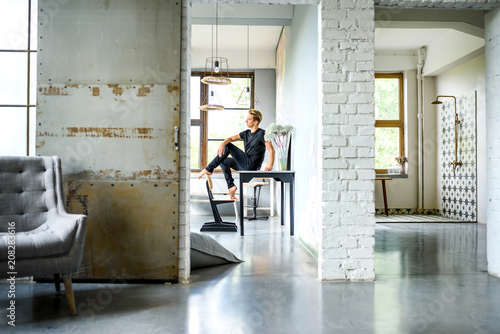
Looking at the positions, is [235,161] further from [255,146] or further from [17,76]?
[17,76]

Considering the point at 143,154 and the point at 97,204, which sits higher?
the point at 143,154

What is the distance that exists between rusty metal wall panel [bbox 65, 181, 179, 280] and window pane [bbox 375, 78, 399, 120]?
6.62 m

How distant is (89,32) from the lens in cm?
311

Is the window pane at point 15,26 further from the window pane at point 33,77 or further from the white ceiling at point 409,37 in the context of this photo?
the white ceiling at point 409,37

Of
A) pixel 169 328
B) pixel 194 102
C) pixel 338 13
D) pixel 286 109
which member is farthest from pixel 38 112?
pixel 194 102

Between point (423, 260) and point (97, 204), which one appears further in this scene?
point (423, 260)

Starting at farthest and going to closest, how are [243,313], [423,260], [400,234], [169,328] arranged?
1. [400,234]
2. [423,260]
3. [243,313]
4. [169,328]

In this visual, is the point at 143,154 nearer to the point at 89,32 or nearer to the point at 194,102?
the point at 89,32

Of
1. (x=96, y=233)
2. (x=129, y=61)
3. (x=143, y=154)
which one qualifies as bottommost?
(x=96, y=233)

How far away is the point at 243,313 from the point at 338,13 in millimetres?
2293

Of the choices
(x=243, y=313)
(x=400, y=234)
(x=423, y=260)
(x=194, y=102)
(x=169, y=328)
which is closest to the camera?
(x=169, y=328)

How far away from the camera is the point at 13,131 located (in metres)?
3.33

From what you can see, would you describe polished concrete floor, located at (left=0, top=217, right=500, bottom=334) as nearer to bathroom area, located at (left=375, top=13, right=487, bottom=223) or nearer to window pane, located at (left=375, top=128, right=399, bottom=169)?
bathroom area, located at (left=375, top=13, right=487, bottom=223)

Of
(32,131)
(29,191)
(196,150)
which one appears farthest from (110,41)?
(196,150)
